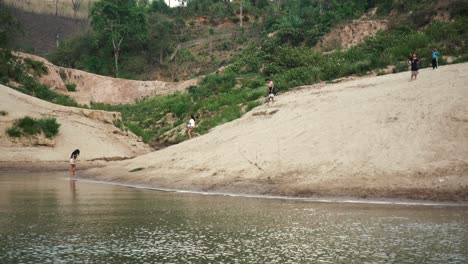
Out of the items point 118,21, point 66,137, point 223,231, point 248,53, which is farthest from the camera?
point 118,21

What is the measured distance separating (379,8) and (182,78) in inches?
1219

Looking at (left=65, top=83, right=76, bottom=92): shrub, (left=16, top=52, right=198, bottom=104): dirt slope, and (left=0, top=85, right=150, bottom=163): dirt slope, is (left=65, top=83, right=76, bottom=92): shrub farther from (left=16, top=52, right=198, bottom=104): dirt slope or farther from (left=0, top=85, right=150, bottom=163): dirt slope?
(left=0, top=85, right=150, bottom=163): dirt slope

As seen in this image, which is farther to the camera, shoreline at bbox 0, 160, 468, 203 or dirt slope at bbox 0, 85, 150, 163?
dirt slope at bbox 0, 85, 150, 163

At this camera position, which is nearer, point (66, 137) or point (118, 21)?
point (66, 137)

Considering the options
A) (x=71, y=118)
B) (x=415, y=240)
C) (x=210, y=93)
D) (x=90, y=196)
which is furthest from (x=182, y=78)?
(x=415, y=240)

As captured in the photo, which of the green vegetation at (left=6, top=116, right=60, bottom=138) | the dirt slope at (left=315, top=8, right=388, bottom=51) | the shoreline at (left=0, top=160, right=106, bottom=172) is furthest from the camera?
the dirt slope at (left=315, top=8, right=388, bottom=51)

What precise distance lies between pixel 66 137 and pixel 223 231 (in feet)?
86.5

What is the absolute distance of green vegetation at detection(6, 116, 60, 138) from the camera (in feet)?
110

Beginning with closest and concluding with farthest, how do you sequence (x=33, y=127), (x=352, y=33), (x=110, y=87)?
1. (x=33, y=127)
2. (x=352, y=33)
3. (x=110, y=87)

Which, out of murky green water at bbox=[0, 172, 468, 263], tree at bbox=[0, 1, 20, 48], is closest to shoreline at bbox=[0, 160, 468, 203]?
murky green water at bbox=[0, 172, 468, 263]

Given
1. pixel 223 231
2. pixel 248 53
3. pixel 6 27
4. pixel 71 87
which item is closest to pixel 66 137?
pixel 6 27

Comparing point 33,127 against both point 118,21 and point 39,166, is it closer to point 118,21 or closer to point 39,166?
point 39,166

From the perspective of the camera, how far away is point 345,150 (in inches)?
776

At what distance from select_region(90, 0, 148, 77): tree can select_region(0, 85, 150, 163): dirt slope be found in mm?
36311
